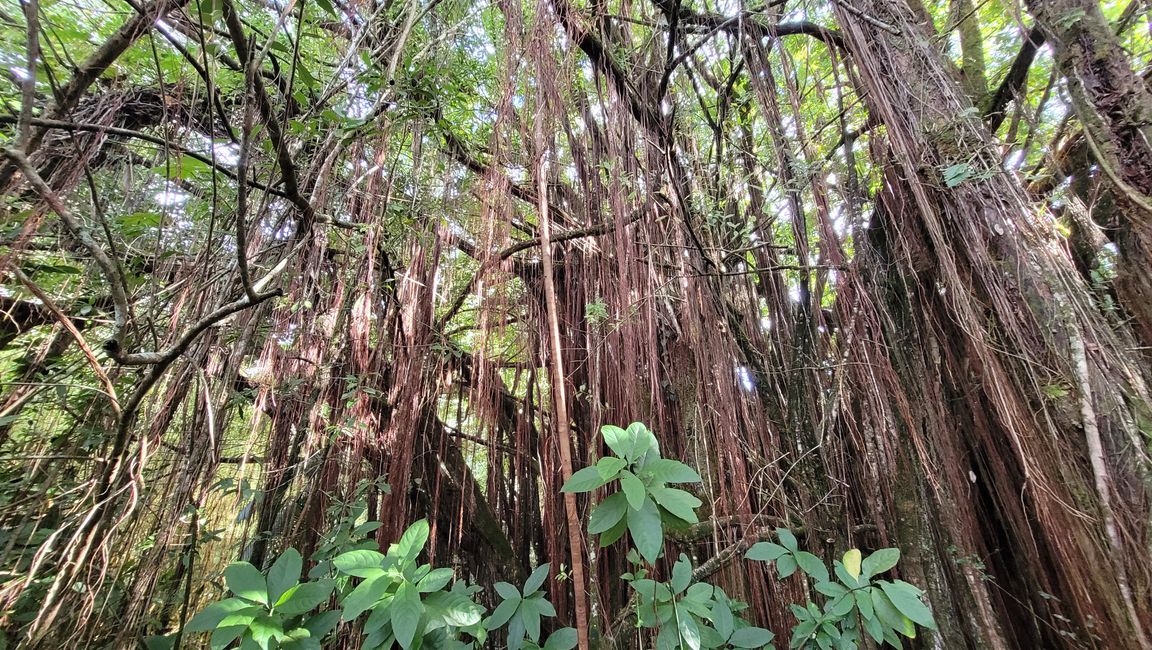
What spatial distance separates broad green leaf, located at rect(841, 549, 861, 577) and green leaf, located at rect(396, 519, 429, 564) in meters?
0.81

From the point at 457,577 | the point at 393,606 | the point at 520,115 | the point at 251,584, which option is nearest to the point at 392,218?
the point at 520,115

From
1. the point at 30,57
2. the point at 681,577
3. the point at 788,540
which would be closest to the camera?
the point at 30,57

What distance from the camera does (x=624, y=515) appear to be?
743 millimetres

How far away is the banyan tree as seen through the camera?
3.49 feet

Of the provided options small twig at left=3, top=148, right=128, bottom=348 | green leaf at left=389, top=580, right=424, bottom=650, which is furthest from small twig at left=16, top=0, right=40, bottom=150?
green leaf at left=389, top=580, right=424, bottom=650

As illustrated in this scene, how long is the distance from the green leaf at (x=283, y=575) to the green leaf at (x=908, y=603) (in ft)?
3.42

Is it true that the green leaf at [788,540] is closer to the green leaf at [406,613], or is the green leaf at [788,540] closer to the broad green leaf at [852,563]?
the broad green leaf at [852,563]

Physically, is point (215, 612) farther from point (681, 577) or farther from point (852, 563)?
point (852, 563)

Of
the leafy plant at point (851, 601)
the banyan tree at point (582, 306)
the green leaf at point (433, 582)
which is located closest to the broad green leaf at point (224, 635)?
the green leaf at point (433, 582)

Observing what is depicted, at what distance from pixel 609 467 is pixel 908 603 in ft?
1.92

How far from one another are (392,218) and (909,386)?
1.87 meters

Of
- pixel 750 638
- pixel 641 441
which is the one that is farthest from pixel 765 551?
pixel 641 441

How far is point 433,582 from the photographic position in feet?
2.33

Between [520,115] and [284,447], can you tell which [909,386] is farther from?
[284,447]
